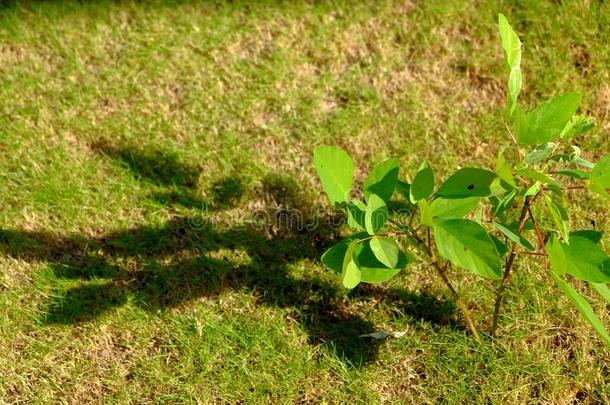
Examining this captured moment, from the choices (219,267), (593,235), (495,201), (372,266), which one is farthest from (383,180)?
(219,267)

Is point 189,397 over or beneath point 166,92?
beneath

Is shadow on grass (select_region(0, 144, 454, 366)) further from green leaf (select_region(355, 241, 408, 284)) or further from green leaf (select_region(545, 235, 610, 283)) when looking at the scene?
green leaf (select_region(545, 235, 610, 283))

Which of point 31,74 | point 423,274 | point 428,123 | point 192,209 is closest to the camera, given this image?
point 423,274

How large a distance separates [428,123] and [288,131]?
603 millimetres

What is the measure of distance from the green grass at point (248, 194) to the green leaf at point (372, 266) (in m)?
0.55

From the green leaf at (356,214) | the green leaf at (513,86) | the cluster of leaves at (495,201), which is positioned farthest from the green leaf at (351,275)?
the green leaf at (513,86)

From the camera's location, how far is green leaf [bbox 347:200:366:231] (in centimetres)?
184

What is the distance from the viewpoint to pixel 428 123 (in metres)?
2.88

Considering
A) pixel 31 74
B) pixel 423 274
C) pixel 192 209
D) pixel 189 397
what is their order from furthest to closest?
1. pixel 31 74
2. pixel 192 209
3. pixel 423 274
4. pixel 189 397

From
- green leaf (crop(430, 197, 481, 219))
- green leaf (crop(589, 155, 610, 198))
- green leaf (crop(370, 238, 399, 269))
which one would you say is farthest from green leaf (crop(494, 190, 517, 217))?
green leaf (crop(370, 238, 399, 269))

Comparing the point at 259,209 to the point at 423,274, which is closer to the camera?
the point at 423,274

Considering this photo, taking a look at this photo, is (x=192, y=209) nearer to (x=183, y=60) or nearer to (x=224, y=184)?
(x=224, y=184)

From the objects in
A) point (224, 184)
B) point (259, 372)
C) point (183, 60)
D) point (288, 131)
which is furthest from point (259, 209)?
point (183, 60)

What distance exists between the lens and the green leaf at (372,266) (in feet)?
5.93
